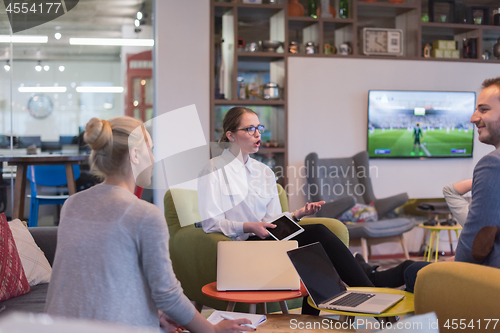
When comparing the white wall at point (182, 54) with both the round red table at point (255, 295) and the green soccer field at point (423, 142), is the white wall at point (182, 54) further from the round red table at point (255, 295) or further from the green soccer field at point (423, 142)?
the round red table at point (255, 295)

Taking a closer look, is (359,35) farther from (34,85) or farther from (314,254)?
(314,254)

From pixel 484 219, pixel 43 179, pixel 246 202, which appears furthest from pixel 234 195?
pixel 43 179

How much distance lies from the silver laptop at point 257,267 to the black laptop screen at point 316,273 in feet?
0.30

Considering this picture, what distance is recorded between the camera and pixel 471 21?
504 cm

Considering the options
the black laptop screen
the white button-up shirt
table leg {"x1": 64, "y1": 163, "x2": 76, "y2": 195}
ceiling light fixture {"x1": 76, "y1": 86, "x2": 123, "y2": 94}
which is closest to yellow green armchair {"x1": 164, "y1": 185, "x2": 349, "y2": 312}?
the white button-up shirt

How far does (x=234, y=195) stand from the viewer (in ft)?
7.73

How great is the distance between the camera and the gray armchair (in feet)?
12.7

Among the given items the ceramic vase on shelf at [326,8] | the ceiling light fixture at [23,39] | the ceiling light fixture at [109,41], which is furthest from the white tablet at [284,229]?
the ceiling light fixture at [23,39]

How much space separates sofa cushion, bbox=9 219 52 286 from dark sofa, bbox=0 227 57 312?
4 centimetres

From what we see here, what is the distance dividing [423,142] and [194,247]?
320 cm

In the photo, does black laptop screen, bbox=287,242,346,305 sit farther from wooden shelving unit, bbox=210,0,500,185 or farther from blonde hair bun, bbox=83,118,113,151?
wooden shelving unit, bbox=210,0,500,185

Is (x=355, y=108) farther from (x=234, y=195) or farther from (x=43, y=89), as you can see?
(x=43, y=89)

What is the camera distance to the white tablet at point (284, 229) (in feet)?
6.55

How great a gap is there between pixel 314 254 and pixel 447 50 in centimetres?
398
